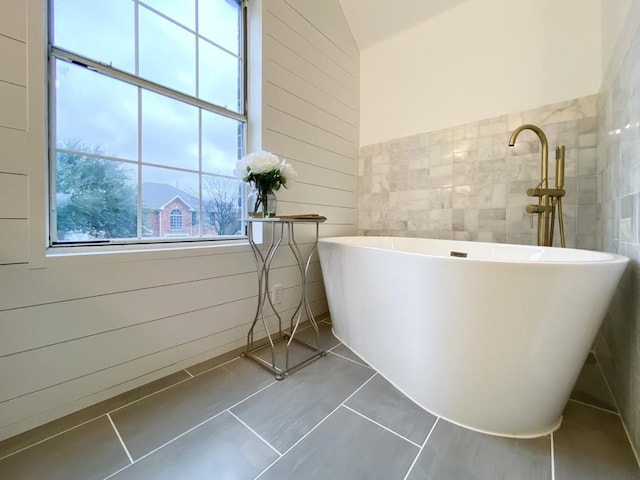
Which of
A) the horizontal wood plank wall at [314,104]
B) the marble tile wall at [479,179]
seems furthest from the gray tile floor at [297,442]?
the horizontal wood plank wall at [314,104]

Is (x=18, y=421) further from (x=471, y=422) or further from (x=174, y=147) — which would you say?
(x=471, y=422)

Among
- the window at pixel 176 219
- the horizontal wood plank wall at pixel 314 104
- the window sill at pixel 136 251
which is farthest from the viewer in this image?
the horizontal wood plank wall at pixel 314 104

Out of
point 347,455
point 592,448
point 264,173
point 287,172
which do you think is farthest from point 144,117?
point 592,448

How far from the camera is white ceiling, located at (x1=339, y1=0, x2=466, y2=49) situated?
2127 mm

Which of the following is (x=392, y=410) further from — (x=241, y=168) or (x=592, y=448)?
(x=241, y=168)

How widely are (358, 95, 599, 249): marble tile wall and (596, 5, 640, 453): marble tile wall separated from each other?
0.74 feet

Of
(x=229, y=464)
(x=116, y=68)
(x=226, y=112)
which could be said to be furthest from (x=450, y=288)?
(x=116, y=68)

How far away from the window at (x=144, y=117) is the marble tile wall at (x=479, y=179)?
4.21 feet

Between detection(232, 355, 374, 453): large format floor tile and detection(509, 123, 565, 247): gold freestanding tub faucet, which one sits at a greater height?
detection(509, 123, 565, 247): gold freestanding tub faucet

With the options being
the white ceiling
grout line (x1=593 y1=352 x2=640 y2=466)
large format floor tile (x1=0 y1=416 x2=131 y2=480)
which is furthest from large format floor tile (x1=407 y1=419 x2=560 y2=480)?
the white ceiling

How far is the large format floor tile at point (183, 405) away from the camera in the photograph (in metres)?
0.99

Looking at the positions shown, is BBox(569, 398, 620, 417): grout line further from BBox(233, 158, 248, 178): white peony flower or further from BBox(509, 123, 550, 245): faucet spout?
BBox(233, 158, 248, 178): white peony flower

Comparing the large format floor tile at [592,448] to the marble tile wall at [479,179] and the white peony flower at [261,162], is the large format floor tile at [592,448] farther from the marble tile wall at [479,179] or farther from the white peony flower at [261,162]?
the white peony flower at [261,162]

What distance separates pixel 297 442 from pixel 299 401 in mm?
229
